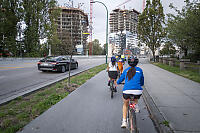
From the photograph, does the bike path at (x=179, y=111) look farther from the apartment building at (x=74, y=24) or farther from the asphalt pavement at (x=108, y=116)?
the apartment building at (x=74, y=24)

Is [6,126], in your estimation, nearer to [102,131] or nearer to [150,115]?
[102,131]

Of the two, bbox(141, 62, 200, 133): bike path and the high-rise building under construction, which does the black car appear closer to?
bbox(141, 62, 200, 133): bike path

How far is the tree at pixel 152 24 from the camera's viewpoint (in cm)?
2852

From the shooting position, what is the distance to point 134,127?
2.86 meters

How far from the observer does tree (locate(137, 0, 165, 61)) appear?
93.6ft

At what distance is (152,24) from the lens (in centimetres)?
2945

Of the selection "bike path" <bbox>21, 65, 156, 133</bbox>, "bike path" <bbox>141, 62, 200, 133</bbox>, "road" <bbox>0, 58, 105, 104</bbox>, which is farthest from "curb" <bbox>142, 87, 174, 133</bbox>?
"road" <bbox>0, 58, 105, 104</bbox>

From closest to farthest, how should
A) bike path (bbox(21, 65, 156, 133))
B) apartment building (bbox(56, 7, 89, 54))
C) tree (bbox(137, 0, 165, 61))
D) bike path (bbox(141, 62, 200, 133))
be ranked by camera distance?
bike path (bbox(21, 65, 156, 133)) < bike path (bbox(141, 62, 200, 133)) < apartment building (bbox(56, 7, 89, 54)) < tree (bbox(137, 0, 165, 61))

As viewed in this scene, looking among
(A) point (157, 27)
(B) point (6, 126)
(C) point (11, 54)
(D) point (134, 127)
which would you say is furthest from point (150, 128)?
(C) point (11, 54)

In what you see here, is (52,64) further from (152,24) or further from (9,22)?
(152,24)

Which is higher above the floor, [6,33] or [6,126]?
[6,33]

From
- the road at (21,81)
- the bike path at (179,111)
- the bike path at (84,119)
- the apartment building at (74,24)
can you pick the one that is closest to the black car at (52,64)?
the road at (21,81)

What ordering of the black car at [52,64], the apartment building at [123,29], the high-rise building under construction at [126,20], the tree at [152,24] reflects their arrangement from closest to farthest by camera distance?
the black car at [52,64] → the tree at [152,24] → the high-rise building under construction at [126,20] → the apartment building at [123,29]

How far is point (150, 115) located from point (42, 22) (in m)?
32.0
